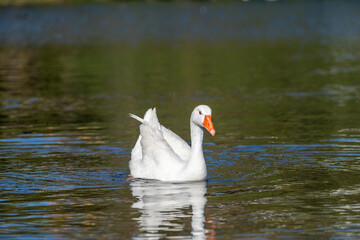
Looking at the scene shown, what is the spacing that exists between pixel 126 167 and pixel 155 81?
1643 cm

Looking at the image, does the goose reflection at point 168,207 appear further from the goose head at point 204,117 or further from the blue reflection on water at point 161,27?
the blue reflection on water at point 161,27

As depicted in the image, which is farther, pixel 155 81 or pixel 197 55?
pixel 197 55

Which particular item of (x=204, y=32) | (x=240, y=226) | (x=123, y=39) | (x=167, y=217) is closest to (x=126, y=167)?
(x=167, y=217)

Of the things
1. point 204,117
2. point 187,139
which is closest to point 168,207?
point 204,117

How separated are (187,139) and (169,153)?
4490 mm

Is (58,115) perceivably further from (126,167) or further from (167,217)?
(167,217)

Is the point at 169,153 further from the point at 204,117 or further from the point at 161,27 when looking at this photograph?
the point at 161,27

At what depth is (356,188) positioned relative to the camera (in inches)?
505

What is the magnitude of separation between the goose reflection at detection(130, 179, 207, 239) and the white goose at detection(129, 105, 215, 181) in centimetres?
19

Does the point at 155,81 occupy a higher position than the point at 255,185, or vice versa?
the point at 155,81

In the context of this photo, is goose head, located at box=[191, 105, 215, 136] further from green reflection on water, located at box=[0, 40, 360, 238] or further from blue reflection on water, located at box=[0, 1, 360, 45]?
blue reflection on water, located at box=[0, 1, 360, 45]

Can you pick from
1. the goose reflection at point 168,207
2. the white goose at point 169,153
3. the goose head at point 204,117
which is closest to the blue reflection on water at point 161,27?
the white goose at point 169,153

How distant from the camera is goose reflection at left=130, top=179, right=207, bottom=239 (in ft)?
34.2

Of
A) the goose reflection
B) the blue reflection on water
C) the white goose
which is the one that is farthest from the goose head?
the blue reflection on water
